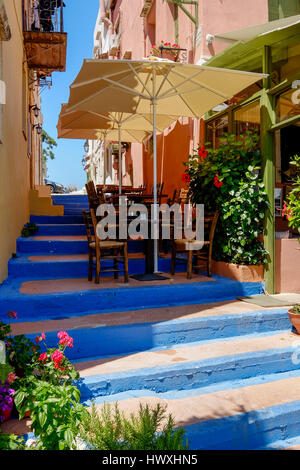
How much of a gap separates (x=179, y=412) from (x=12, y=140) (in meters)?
4.82

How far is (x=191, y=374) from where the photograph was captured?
3457mm

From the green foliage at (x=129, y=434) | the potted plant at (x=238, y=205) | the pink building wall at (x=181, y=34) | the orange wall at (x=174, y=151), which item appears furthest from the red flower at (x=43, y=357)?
the orange wall at (x=174, y=151)

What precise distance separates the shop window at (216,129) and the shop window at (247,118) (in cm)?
32

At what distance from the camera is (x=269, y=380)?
3615 mm

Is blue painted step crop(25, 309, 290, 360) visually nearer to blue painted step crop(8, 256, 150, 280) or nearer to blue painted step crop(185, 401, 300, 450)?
blue painted step crop(185, 401, 300, 450)

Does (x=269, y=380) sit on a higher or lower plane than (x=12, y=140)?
lower

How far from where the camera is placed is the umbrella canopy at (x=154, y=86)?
500 centimetres

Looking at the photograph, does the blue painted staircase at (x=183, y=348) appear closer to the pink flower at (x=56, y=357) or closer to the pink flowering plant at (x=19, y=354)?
the pink flower at (x=56, y=357)

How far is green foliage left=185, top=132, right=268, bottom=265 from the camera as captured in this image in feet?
18.0

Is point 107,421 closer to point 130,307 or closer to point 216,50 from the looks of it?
point 130,307

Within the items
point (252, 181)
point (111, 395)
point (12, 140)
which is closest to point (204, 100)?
point (252, 181)

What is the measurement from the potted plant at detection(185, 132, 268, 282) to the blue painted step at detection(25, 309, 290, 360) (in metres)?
1.08

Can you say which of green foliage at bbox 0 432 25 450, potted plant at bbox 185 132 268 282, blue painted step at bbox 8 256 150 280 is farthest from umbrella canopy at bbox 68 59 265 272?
green foliage at bbox 0 432 25 450

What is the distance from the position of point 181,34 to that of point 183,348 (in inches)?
282
